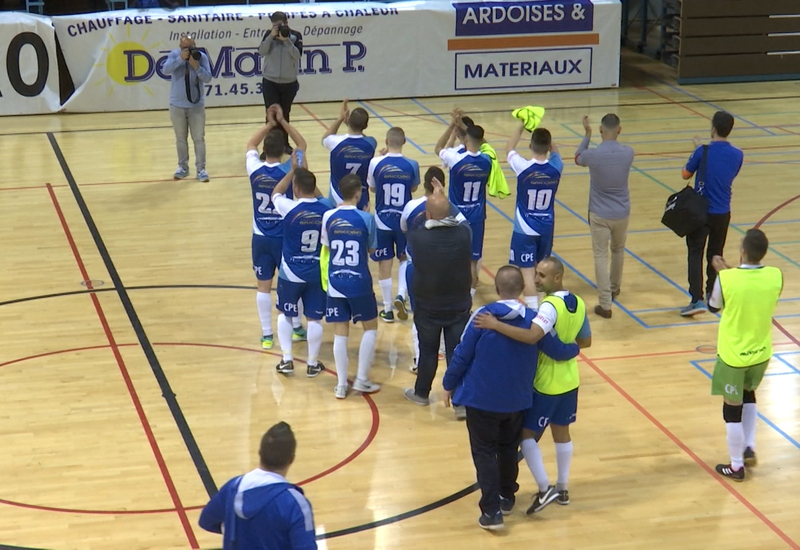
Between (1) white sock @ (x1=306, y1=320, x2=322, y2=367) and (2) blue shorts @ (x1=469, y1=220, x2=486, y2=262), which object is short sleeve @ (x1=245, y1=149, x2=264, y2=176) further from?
→ (2) blue shorts @ (x1=469, y1=220, x2=486, y2=262)

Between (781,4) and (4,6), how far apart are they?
15.4 metres

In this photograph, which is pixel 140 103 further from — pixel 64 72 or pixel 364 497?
pixel 364 497

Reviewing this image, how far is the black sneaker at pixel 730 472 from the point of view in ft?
26.9

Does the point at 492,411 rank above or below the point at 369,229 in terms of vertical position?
below

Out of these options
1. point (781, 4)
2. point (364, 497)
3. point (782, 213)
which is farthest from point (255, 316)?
point (781, 4)

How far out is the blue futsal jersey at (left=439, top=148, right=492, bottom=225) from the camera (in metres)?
11.0

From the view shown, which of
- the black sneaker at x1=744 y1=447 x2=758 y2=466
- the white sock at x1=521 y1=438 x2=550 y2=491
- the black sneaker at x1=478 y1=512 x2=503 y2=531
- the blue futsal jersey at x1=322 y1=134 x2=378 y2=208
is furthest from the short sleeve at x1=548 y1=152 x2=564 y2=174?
the black sneaker at x1=478 y1=512 x2=503 y2=531

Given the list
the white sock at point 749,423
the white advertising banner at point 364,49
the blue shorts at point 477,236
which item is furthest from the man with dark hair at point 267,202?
the white advertising banner at point 364,49

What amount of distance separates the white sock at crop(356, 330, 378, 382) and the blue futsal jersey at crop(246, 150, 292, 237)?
1460mm

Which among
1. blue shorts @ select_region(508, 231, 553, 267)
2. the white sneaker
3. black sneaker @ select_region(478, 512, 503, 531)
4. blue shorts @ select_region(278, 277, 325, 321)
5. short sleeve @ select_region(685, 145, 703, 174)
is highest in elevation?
short sleeve @ select_region(685, 145, 703, 174)

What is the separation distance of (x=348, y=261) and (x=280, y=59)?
27.6ft

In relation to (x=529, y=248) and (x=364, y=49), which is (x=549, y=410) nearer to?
(x=529, y=248)

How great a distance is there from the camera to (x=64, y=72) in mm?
20156

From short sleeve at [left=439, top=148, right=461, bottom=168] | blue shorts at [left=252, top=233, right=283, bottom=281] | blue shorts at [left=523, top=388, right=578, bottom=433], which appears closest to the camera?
blue shorts at [left=523, top=388, right=578, bottom=433]
